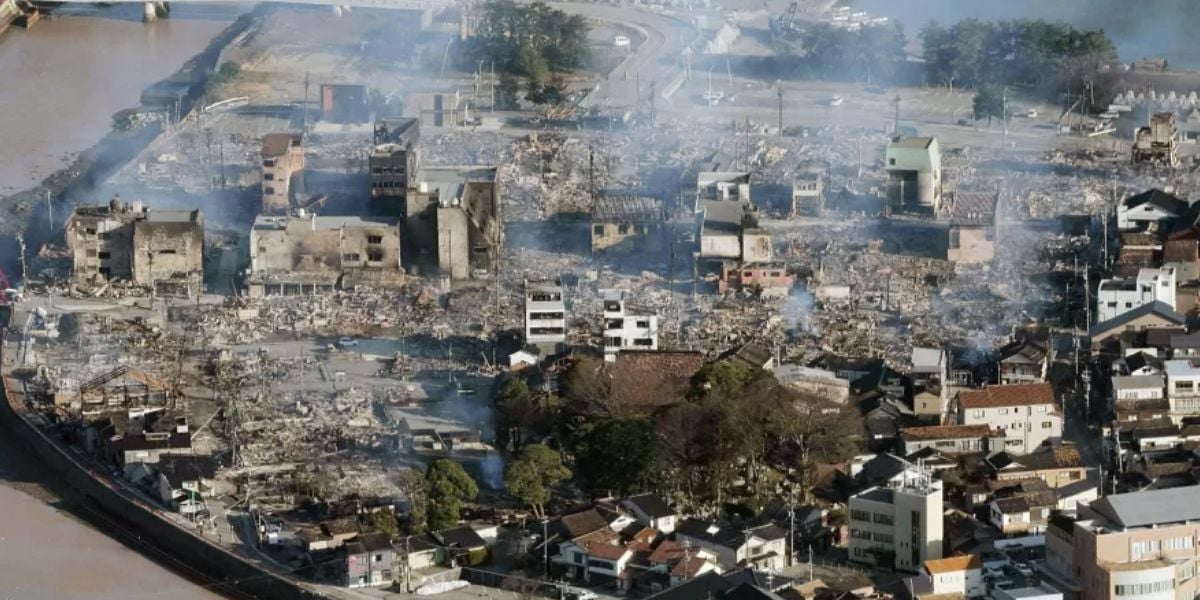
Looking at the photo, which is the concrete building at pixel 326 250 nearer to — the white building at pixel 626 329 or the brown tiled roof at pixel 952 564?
the white building at pixel 626 329

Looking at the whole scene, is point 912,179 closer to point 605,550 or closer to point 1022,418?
point 1022,418

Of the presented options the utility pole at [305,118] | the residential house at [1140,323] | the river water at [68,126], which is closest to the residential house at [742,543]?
the river water at [68,126]

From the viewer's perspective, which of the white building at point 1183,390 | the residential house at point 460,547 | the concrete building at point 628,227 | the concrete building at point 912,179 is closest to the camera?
the residential house at point 460,547

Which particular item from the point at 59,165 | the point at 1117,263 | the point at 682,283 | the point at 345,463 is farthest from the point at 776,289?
the point at 59,165

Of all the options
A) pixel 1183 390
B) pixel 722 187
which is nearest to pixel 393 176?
pixel 722 187

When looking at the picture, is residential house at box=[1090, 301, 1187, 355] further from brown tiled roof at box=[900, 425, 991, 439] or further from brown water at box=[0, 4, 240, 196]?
brown water at box=[0, 4, 240, 196]

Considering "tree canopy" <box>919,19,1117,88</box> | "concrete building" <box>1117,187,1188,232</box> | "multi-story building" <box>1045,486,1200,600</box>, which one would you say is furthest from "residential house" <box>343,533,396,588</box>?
"tree canopy" <box>919,19,1117,88</box>

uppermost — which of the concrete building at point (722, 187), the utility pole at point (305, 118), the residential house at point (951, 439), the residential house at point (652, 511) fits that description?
the utility pole at point (305, 118)
